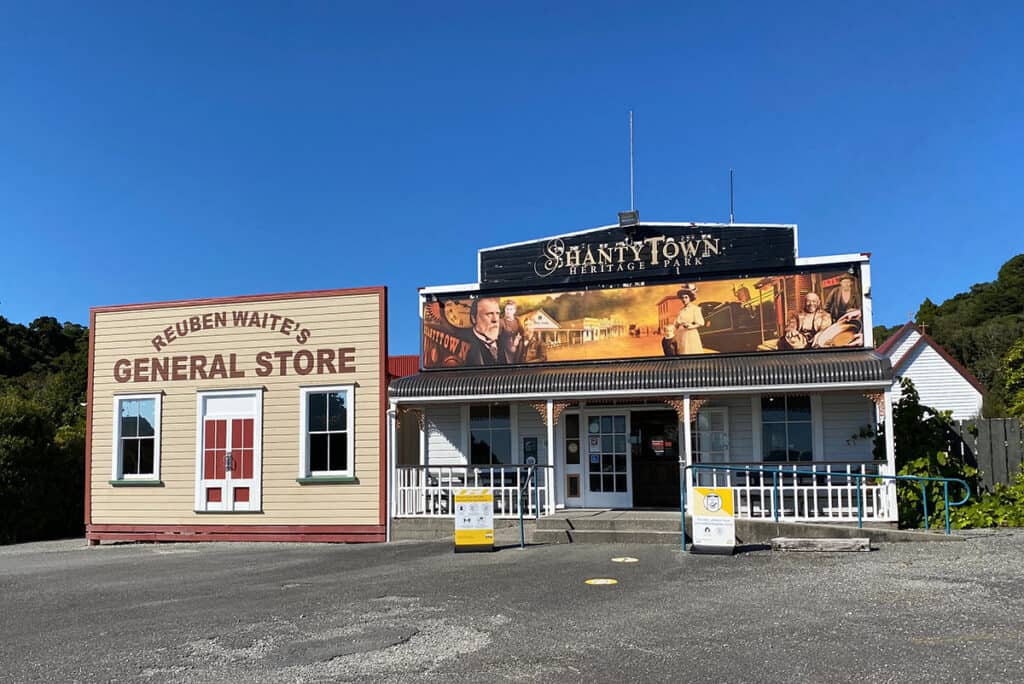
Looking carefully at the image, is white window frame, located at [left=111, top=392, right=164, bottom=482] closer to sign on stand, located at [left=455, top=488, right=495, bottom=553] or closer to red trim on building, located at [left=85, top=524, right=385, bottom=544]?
red trim on building, located at [left=85, top=524, right=385, bottom=544]

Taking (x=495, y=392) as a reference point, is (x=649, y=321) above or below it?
above

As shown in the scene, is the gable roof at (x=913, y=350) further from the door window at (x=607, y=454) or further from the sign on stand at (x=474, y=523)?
the sign on stand at (x=474, y=523)

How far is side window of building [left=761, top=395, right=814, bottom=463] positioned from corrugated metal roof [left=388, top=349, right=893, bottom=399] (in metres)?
0.86

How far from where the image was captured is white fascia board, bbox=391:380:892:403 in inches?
514

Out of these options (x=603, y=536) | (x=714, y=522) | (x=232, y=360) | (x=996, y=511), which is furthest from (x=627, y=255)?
(x=232, y=360)

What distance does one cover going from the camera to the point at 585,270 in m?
16.5

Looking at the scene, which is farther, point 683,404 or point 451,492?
point 451,492

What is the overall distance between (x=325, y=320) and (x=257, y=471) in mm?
3105

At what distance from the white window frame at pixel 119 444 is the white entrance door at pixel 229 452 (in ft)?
3.09

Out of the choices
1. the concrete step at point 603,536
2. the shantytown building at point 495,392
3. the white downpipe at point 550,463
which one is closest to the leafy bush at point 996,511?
the shantytown building at point 495,392

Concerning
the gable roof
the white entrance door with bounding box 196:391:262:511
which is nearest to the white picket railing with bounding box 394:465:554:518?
the white entrance door with bounding box 196:391:262:511

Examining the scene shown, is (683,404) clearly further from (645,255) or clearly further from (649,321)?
(645,255)

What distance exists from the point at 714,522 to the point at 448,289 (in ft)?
26.3

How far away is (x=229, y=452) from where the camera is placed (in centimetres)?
1564
